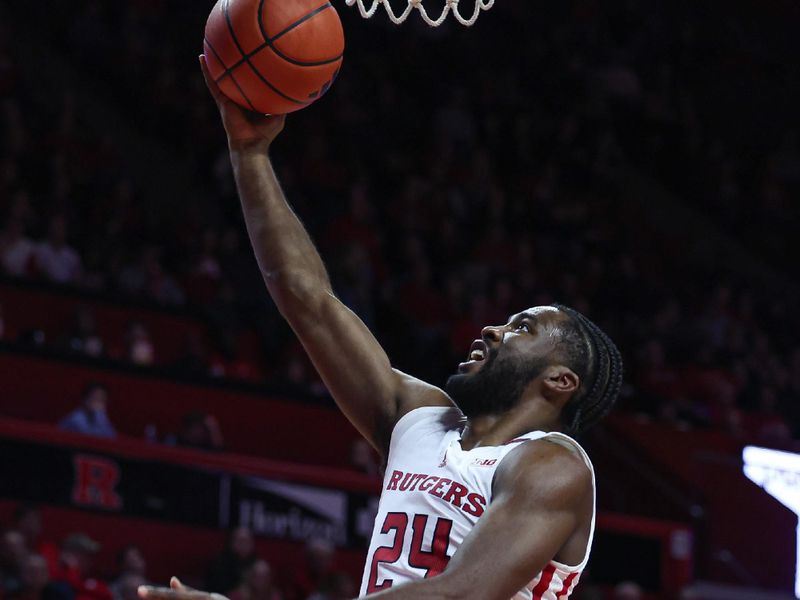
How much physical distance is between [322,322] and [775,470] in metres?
9.22

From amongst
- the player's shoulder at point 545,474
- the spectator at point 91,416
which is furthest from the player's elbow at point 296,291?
the spectator at point 91,416

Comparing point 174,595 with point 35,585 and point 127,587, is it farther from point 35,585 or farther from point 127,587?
point 127,587

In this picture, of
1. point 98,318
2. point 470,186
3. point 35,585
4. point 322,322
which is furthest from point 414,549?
point 470,186

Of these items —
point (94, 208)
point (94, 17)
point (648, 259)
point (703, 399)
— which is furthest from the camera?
point (648, 259)

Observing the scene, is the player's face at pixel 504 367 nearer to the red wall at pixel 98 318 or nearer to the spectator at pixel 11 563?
the spectator at pixel 11 563

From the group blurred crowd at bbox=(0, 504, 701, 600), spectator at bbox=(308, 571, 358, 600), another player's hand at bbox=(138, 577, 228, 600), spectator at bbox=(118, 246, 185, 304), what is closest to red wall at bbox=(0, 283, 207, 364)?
spectator at bbox=(118, 246, 185, 304)

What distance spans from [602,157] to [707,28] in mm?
3890

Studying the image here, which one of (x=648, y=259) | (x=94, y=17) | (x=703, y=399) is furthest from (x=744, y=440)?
(x=94, y=17)

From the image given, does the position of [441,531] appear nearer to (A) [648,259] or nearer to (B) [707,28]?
(A) [648,259]

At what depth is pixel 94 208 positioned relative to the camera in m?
12.1

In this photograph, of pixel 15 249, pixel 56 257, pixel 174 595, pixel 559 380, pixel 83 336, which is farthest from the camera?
pixel 56 257

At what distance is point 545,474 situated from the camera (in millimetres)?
3152

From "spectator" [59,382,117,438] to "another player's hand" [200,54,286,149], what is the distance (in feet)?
18.6

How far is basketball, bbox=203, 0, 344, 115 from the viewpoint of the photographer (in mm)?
3869
